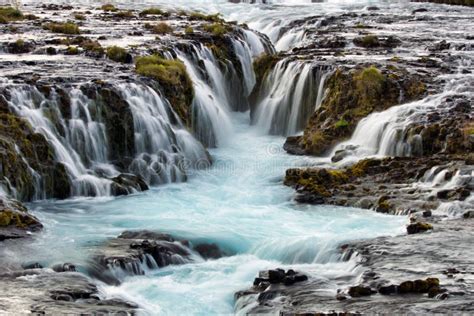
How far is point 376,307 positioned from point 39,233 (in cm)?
914

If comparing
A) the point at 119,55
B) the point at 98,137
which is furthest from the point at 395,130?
the point at 119,55

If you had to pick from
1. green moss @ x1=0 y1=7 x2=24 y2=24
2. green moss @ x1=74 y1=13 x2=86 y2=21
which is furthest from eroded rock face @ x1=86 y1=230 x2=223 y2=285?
green moss @ x1=74 y1=13 x2=86 y2=21

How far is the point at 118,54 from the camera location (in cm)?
3322

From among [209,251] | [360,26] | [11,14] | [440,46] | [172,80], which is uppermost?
[11,14]

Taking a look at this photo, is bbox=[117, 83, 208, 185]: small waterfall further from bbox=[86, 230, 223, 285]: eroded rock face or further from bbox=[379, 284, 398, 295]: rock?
bbox=[379, 284, 398, 295]: rock

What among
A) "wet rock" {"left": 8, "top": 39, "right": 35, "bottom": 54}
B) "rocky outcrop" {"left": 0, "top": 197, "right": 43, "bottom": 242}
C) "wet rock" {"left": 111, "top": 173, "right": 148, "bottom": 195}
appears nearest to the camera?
"rocky outcrop" {"left": 0, "top": 197, "right": 43, "bottom": 242}

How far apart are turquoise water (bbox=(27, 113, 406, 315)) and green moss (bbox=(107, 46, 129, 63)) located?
7.29 meters

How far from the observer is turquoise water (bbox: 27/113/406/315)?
1698cm

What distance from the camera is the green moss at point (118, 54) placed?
3300cm

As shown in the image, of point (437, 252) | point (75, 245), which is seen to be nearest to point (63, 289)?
point (75, 245)

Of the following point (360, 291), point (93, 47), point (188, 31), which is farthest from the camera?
point (188, 31)

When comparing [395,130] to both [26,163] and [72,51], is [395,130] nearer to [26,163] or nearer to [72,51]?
[26,163]

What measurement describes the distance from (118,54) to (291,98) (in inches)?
288

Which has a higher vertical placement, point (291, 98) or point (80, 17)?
point (80, 17)
